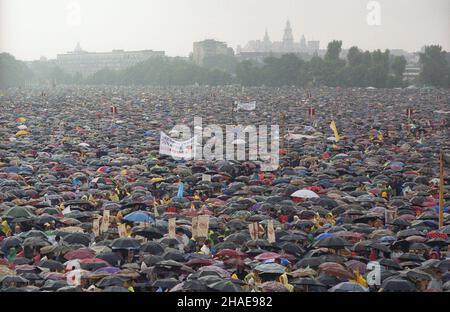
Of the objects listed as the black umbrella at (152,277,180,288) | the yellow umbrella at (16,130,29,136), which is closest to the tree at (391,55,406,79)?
the yellow umbrella at (16,130,29,136)

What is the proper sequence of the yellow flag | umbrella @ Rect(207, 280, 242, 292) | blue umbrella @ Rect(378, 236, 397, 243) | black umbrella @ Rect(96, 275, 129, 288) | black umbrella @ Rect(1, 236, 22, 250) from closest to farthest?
umbrella @ Rect(207, 280, 242, 292) < black umbrella @ Rect(96, 275, 129, 288) < the yellow flag < black umbrella @ Rect(1, 236, 22, 250) < blue umbrella @ Rect(378, 236, 397, 243)

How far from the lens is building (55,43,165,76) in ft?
483

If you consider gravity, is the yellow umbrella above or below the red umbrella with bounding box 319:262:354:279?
below

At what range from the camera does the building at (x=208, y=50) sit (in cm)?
12488

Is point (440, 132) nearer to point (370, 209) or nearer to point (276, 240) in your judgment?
point (370, 209)

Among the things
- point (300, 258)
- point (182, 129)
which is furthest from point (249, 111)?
point (300, 258)

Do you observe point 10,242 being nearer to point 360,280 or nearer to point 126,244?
point 126,244

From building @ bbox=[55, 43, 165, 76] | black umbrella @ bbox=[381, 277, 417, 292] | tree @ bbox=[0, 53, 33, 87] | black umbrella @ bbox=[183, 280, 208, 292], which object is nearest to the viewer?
black umbrella @ bbox=[183, 280, 208, 292]

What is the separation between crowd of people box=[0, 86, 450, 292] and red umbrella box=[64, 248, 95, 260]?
0.02 metres

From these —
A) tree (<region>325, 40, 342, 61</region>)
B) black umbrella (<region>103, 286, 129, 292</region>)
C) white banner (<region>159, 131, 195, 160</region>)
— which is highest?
tree (<region>325, 40, 342, 61</region>)

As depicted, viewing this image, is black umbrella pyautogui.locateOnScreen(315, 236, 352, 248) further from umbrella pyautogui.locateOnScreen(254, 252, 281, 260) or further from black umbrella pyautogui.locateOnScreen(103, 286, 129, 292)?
black umbrella pyautogui.locateOnScreen(103, 286, 129, 292)

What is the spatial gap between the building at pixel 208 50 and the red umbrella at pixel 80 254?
113972mm

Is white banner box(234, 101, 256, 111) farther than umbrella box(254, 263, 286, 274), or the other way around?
white banner box(234, 101, 256, 111)

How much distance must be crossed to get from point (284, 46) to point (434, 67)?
45.0 metres
